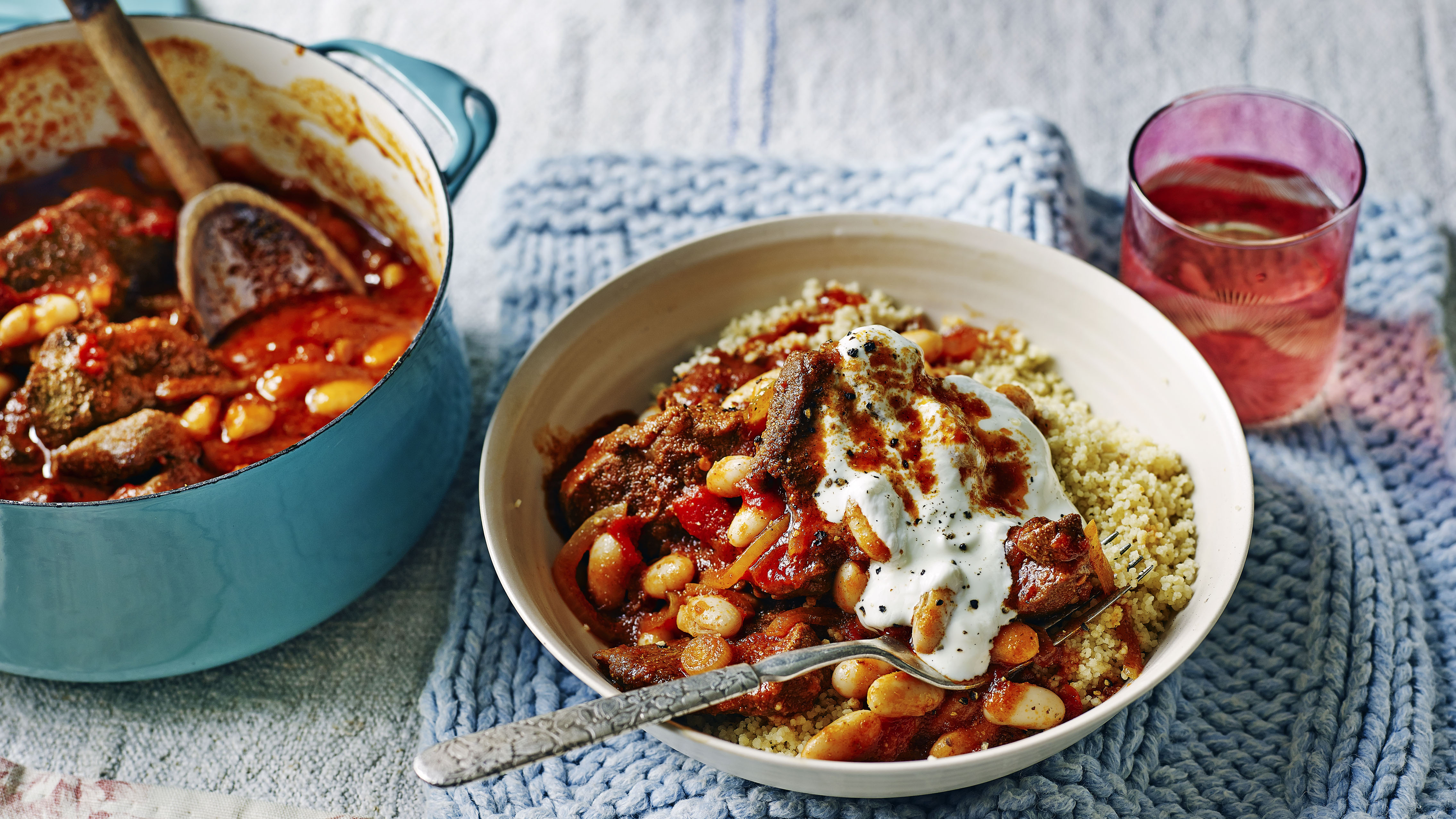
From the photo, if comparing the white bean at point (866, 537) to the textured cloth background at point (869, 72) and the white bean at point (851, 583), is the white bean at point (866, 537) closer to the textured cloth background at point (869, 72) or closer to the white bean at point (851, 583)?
the white bean at point (851, 583)

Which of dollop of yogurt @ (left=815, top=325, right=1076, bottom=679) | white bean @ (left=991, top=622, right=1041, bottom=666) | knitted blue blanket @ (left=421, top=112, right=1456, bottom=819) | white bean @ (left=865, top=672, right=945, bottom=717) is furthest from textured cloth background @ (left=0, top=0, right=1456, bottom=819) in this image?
white bean @ (left=991, top=622, right=1041, bottom=666)

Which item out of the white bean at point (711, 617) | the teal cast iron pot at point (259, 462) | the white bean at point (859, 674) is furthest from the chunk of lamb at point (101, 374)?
the white bean at point (859, 674)

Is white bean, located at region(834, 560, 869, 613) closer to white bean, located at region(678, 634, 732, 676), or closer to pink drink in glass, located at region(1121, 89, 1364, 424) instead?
white bean, located at region(678, 634, 732, 676)

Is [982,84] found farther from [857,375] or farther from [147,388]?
[147,388]

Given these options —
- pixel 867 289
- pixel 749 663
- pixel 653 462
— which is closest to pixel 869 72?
pixel 867 289

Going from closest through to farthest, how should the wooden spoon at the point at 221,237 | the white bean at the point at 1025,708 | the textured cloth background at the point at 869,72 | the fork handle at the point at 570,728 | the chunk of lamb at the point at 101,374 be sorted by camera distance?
the fork handle at the point at 570,728 < the white bean at the point at 1025,708 < the chunk of lamb at the point at 101,374 < the wooden spoon at the point at 221,237 < the textured cloth background at the point at 869,72

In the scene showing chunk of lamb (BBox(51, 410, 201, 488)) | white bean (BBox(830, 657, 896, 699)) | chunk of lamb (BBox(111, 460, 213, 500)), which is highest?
chunk of lamb (BBox(51, 410, 201, 488))

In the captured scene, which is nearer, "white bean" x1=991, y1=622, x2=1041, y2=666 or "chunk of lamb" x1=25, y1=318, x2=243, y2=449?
"white bean" x1=991, y1=622, x2=1041, y2=666

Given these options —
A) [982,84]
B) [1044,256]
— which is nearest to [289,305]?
[1044,256]
